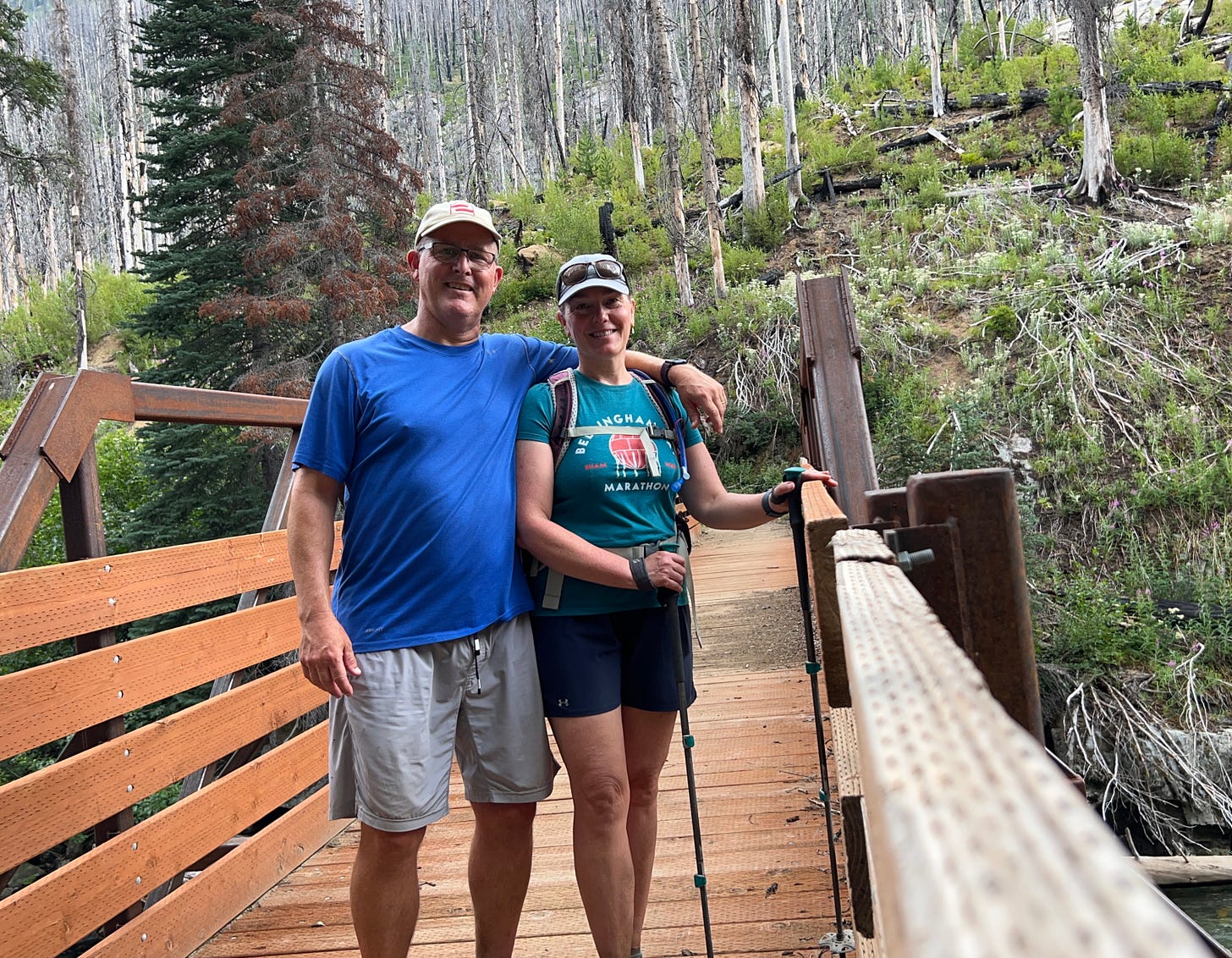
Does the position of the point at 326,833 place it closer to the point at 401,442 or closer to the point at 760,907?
the point at 760,907

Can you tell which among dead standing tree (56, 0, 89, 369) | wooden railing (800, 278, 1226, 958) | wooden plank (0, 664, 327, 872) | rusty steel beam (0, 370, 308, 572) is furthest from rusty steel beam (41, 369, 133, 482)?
dead standing tree (56, 0, 89, 369)

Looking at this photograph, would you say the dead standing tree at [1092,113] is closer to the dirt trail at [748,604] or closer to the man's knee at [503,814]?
the dirt trail at [748,604]

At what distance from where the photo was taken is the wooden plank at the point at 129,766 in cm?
228

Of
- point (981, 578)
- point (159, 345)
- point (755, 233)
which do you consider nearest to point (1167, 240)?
point (755, 233)

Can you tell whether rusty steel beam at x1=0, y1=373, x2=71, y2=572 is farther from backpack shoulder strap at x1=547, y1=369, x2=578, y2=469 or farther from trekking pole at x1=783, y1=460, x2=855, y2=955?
trekking pole at x1=783, y1=460, x2=855, y2=955

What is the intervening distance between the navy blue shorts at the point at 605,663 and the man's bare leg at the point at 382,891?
0.47 meters

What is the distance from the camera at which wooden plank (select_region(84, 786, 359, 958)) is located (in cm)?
265

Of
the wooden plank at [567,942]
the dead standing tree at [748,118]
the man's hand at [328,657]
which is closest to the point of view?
the man's hand at [328,657]

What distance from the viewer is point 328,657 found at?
87.4 inches

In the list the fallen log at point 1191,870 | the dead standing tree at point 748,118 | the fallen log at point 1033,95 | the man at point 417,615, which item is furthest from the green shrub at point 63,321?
the man at point 417,615

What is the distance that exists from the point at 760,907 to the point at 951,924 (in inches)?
121

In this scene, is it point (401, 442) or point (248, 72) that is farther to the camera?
point (248, 72)

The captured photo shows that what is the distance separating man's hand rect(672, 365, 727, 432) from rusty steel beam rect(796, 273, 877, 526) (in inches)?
16.4

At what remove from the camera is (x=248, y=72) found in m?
14.5
